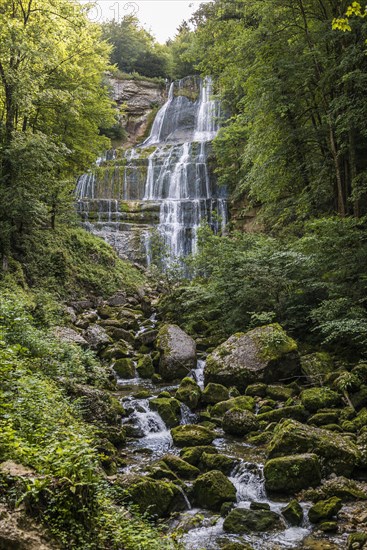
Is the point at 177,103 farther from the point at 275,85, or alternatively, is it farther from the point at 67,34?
the point at 275,85

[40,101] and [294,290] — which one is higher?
[40,101]

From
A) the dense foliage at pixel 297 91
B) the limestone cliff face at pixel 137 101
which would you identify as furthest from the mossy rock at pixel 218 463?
the limestone cliff face at pixel 137 101

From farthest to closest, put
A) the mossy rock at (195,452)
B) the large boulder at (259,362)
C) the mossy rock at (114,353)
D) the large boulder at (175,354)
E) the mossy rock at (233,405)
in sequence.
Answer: the mossy rock at (114,353), the large boulder at (175,354), the large boulder at (259,362), the mossy rock at (233,405), the mossy rock at (195,452)

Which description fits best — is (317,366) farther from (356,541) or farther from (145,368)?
(356,541)

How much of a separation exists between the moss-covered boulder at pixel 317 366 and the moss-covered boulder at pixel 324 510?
3.84 meters

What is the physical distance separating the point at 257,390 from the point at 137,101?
133ft

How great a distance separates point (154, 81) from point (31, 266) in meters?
36.4

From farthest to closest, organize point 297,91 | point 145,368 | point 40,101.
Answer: point 40,101 → point 297,91 → point 145,368

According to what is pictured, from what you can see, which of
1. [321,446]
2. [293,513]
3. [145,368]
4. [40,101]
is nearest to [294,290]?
[145,368]

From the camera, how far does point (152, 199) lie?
29391 millimetres

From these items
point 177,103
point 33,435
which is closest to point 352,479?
point 33,435

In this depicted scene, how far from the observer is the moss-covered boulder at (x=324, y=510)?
5.31 meters

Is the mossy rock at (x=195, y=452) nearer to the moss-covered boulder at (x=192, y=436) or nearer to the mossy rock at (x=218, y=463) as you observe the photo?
the mossy rock at (x=218, y=463)

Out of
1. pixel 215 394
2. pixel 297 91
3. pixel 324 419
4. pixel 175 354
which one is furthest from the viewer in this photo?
pixel 297 91
